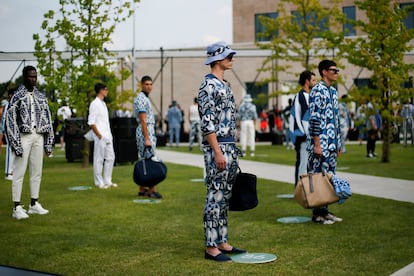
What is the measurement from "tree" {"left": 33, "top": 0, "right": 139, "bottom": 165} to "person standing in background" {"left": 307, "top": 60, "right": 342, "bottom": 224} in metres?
10.0

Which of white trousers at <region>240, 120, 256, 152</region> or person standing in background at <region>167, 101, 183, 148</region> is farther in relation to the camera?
person standing in background at <region>167, 101, 183, 148</region>

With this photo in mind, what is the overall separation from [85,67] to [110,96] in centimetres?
104

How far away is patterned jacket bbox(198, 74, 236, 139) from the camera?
20.1 feet

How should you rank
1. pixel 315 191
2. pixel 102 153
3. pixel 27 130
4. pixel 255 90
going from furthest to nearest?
pixel 255 90 < pixel 102 153 < pixel 27 130 < pixel 315 191

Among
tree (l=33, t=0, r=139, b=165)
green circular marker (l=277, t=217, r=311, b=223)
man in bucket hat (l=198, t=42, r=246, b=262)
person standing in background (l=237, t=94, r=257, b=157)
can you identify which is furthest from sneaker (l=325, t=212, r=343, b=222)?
person standing in background (l=237, t=94, r=257, b=157)

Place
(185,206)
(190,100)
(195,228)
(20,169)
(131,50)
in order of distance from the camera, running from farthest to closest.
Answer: (190,100) → (131,50) → (185,206) → (20,169) → (195,228)

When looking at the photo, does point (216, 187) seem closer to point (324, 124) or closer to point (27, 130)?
point (324, 124)

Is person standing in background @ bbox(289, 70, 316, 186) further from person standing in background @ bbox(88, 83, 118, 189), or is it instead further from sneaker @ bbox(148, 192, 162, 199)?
person standing in background @ bbox(88, 83, 118, 189)

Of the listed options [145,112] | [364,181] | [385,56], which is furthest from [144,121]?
[385,56]

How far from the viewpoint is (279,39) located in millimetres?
27859

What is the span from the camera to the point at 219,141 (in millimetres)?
6242

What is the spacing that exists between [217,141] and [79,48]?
479 inches

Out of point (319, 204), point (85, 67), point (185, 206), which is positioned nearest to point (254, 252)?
point (319, 204)

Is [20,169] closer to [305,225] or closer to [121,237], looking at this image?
[121,237]
